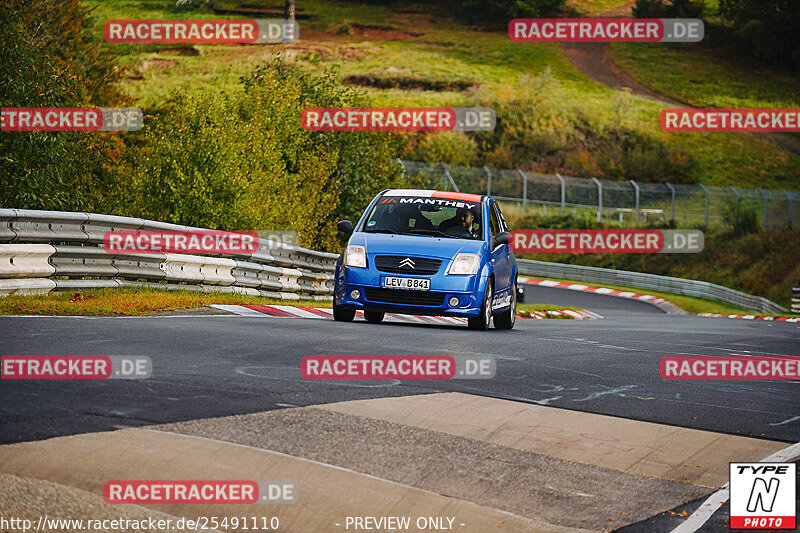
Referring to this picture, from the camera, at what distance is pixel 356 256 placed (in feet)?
47.9

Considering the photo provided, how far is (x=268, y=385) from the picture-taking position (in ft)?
27.9

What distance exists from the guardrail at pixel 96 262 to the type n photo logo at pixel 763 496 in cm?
983

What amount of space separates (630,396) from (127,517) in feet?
18.1

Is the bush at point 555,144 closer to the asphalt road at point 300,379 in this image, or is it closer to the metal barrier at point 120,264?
the metal barrier at point 120,264

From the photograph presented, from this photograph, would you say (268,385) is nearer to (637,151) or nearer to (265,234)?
(265,234)

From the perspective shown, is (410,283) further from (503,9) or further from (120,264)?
(503,9)

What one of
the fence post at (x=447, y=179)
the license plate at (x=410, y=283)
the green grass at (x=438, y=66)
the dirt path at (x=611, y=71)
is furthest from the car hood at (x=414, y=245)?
the dirt path at (x=611, y=71)

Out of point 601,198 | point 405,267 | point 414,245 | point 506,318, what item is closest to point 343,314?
point 405,267

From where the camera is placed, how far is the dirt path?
85.9 meters

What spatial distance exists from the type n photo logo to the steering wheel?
861 centimetres

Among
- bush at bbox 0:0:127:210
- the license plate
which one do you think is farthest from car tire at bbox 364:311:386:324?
bush at bbox 0:0:127:210

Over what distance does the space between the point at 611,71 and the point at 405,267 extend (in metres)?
91.1

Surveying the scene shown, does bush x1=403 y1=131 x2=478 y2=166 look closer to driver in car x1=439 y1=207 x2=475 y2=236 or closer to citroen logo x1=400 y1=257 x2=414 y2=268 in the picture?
driver in car x1=439 y1=207 x2=475 y2=236

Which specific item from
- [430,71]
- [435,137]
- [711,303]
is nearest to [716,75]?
[430,71]
